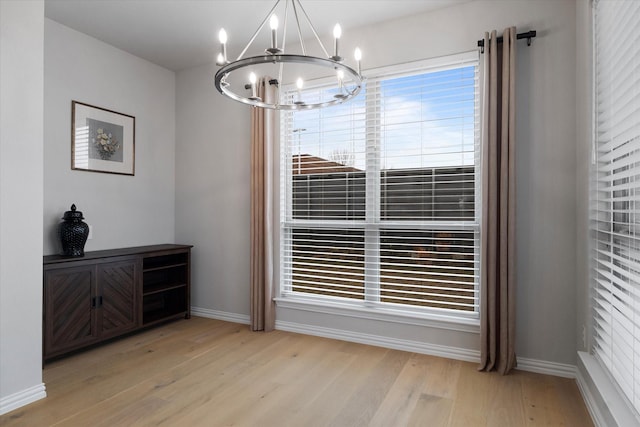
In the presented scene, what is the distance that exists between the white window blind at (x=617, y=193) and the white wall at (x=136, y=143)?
3988 mm

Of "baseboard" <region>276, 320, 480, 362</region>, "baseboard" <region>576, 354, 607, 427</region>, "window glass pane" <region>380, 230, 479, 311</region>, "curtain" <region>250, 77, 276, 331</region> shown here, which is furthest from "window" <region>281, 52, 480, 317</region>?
"baseboard" <region>576, 354, 607, 427</region>

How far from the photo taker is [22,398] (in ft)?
7.63

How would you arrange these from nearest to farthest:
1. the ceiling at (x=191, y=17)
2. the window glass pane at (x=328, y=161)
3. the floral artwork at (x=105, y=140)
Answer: the ceiling at (x=191, y=17), the window glass pane at (x=328, y=161), the floral artwork at (x=105, y=140)

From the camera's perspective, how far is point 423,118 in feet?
10.6

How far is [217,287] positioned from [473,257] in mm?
2657

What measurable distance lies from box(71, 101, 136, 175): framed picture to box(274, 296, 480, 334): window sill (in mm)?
2098

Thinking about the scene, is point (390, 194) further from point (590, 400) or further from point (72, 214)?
point (72, 214)

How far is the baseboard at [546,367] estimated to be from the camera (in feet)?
9.00

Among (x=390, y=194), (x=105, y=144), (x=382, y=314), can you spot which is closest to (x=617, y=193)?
(x=390, y=194)

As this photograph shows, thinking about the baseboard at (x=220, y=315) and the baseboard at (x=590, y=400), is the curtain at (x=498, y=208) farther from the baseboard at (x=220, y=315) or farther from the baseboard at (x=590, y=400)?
the baseboard at (x=220, y=315)

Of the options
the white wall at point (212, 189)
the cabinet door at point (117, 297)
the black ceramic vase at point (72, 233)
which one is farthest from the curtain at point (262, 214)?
the black ceramic vase at point (72, 233)

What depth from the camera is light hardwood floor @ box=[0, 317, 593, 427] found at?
86.7 inches

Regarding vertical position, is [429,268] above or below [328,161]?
below

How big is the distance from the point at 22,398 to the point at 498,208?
3328mm
